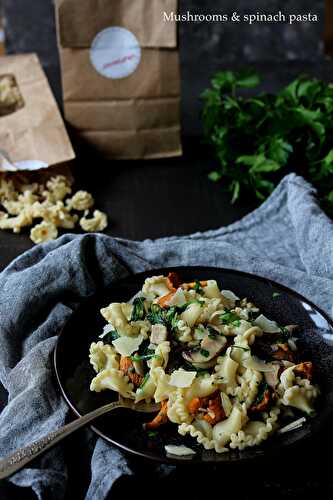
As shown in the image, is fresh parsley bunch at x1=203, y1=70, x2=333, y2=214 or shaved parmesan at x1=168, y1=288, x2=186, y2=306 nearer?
shaved parmesan at x1=168, y1=288, x2=186, y2=306

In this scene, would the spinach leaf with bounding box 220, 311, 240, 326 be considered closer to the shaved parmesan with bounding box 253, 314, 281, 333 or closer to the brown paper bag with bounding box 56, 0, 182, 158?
the shaved parmesan with bounding box 253, 314, 281, 333

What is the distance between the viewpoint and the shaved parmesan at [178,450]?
106cm

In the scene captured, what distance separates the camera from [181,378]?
3.75ft

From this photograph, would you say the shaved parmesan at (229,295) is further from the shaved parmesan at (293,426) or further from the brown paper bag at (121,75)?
the brown paper bag at (121,75)

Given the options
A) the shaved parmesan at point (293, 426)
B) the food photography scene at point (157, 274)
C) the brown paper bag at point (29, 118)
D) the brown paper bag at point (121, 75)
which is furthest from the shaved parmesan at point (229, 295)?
the brown paper bag at point (121, 75)

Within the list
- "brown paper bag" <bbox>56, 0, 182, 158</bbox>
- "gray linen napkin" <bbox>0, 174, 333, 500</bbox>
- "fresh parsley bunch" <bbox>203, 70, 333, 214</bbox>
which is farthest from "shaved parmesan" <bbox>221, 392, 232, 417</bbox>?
"brown paper bag" <bbox>56, 0, 182, 158</bbox>

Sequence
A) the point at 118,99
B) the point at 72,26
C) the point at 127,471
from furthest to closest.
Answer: the point at 118,99 → the point at 72,26 → the point at 127,471

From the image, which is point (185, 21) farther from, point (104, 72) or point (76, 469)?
point (76, 469)

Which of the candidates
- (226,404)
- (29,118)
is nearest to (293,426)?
(226,404)

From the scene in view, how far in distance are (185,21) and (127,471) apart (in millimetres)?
2664

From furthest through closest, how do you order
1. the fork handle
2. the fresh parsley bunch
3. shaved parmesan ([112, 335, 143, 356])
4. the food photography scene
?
the fresh parsley bunch < shaved parmesan ([112, 335, 143, 356]) < the food photography scene < the fork handle

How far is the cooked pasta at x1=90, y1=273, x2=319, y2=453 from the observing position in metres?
1.11

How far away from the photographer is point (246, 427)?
110 centimetres

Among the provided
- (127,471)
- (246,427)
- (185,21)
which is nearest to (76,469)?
(127,471)
